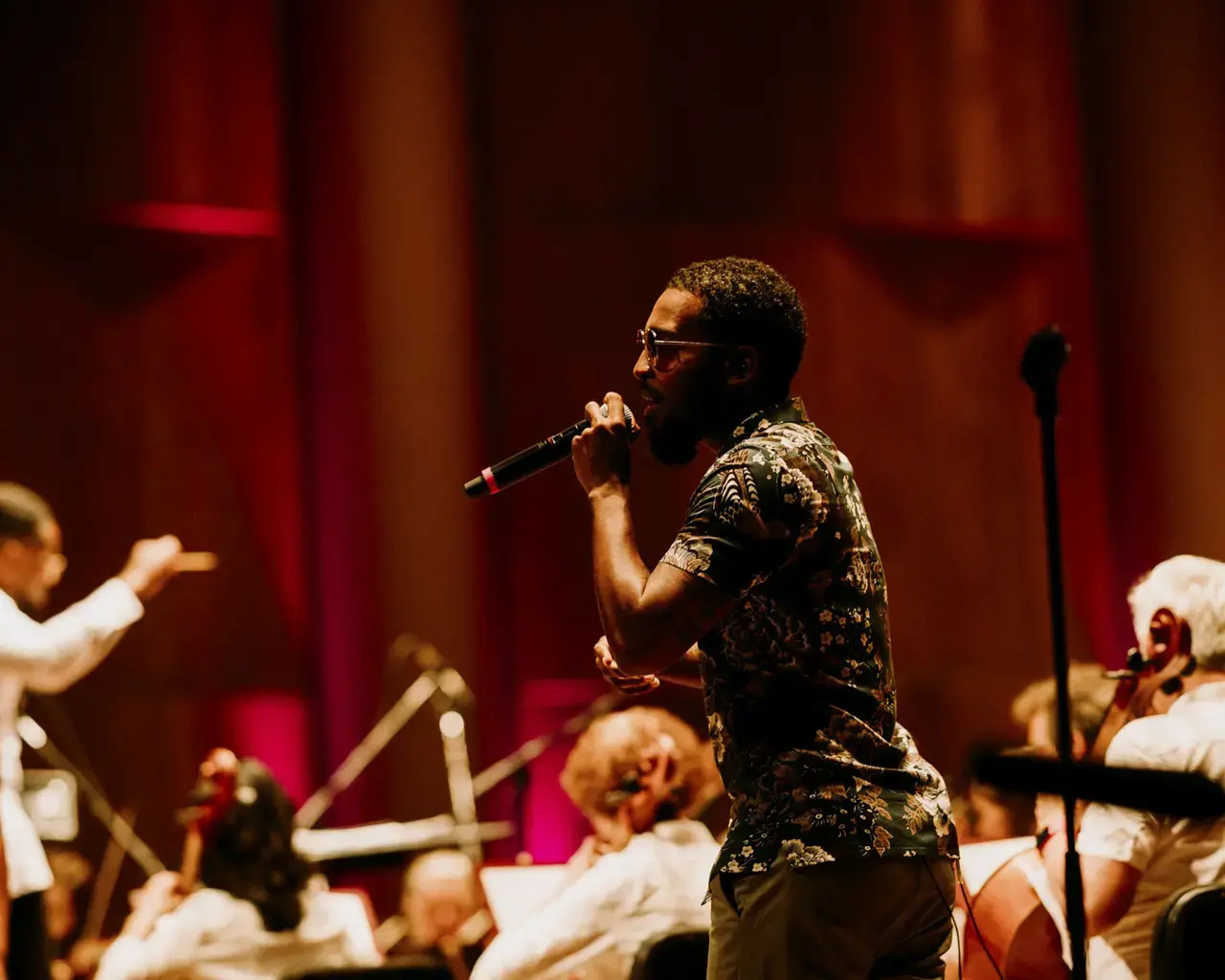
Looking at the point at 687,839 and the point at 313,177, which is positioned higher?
the point at 313,177

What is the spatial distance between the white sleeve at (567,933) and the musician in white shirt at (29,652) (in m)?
1.34

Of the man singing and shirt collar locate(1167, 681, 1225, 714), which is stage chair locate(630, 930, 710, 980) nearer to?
the man singing

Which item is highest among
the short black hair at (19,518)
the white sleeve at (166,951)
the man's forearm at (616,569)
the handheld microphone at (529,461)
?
the handheld microphone at (529,461)

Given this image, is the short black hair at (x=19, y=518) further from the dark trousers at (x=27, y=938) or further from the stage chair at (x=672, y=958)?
the stage chair at (x=672, y=958)

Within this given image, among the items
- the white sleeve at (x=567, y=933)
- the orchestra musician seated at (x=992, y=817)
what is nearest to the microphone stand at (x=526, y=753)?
the orchestra musician seated at (x=992, y=817)

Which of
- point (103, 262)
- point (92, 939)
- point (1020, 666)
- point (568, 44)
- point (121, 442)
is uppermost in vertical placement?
point (568, 44)

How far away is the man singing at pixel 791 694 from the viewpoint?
1898 millimetres

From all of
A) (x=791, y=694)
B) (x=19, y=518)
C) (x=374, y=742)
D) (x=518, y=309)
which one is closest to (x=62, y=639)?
(x=19, y=518)

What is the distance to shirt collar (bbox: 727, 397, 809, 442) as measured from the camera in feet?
6.79

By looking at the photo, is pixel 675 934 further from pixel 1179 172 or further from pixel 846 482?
pixel 1179 172

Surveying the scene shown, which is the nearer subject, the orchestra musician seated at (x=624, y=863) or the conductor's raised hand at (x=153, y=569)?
the orchestra musician seated at (x=624, y=863)

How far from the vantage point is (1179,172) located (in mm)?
6559

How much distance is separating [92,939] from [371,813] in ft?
3.37

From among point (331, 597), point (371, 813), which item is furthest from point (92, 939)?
point (331, 597)
